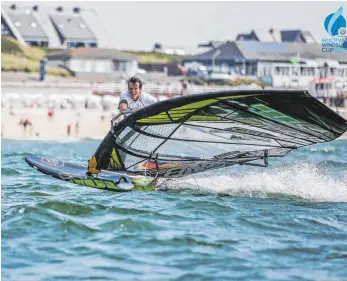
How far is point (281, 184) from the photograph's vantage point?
13461 mm

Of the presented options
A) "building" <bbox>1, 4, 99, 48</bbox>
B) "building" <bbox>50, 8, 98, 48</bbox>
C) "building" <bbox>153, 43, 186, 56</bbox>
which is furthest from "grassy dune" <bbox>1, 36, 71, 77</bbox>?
"building" <bbox>153, 43, 186, 56</bbox>

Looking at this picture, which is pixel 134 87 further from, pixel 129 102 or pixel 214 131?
pixel 214 131

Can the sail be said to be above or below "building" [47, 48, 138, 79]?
below

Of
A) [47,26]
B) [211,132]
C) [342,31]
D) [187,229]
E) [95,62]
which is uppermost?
[47,26]

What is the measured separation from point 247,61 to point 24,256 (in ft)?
232

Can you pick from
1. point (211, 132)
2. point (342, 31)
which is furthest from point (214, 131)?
point (342, 31)

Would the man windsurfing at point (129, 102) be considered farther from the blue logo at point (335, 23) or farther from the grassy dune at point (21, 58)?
the grassy dune at point (21, 58)

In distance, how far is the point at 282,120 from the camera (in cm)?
1173

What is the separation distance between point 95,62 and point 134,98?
60.5 m

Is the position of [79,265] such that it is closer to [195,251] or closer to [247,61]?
[195,251]

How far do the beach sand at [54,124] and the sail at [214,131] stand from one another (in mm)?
24329

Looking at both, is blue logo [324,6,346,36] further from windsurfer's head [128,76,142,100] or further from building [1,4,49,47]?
building [1,4,49,47]

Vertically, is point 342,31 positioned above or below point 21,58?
below

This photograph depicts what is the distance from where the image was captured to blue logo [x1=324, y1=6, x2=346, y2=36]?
30.5 meters
